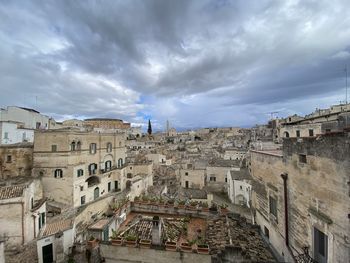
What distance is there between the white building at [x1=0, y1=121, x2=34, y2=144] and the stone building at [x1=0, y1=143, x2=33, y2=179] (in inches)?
101

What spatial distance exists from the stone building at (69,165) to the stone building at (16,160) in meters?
1.86

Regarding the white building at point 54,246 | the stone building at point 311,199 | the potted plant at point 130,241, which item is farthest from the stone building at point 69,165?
the stone building at point 311,199

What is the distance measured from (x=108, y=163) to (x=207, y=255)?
28841 millimetres

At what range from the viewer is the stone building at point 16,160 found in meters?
27.2

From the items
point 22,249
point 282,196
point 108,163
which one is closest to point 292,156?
point 282,196

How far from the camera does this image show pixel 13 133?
3077 centimetres

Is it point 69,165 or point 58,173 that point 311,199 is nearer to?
point 69,165

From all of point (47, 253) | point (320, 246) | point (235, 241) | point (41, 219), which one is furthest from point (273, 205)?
point (41, 219)

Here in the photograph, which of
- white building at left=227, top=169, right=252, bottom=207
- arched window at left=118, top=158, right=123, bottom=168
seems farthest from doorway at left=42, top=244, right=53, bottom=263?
white building at left=227, top=169, right=252, bottom=207

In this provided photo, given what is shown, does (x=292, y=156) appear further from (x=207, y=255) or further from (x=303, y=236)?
(x=207, y=255)

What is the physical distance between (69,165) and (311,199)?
27.0 metres

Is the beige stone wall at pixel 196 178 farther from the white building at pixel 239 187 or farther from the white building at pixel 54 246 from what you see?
the white building at pixel 54 246

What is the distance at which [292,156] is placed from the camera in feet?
31.5

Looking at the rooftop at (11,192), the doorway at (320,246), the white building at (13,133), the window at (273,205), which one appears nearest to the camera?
the doorway at (320,246)
